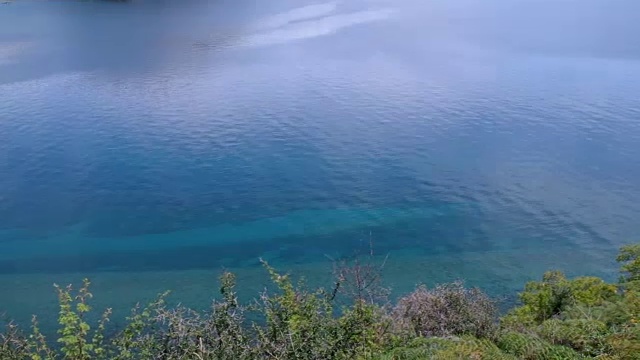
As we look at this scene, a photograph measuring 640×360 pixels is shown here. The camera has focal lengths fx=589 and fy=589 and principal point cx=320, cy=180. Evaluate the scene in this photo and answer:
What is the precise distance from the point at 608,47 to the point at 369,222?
4827 centimetres

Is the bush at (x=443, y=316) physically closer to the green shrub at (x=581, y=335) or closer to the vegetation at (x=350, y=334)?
the vegetation at (x=350, y=334)

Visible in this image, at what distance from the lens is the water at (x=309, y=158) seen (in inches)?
1431

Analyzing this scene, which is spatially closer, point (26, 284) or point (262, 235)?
point (26, 284)

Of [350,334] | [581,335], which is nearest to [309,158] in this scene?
[350,334]

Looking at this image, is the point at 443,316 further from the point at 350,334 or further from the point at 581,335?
the point at 350,334

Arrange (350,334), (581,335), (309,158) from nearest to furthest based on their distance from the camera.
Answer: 1. (350,334)
2. (581,335)
3. (309,158)

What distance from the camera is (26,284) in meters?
33.9

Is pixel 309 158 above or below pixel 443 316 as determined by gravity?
below

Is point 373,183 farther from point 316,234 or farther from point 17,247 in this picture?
point 17,247

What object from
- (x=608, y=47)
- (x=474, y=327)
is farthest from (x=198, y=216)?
(x=608, y=47)

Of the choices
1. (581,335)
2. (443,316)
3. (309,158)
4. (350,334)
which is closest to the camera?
(350,334)

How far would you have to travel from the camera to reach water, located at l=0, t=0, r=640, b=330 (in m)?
36.3

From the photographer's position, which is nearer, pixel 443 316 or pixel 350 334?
pixel 350 334

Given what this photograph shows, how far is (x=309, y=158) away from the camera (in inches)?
1852
